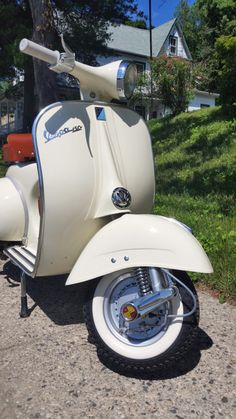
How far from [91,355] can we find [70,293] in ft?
2.96

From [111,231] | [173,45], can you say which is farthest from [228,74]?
[173,45]

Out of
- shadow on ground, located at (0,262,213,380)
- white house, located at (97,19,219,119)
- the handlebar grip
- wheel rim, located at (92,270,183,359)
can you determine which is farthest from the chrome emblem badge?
white house, located at (97,19,219,119)

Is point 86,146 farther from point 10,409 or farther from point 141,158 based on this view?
point 10,409

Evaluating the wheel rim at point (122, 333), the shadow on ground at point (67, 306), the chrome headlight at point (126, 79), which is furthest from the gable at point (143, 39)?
the wheel rim at point (122, 333)

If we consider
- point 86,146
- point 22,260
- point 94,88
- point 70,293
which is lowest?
point 70,293

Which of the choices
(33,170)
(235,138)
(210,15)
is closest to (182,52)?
(210,15)

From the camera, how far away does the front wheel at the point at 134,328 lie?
2.21m

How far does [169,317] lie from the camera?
7.34ft

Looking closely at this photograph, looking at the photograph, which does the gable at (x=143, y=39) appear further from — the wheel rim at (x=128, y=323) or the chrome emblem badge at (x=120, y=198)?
the wheel rim at (x=128, y=323)

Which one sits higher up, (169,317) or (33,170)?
(33,170)

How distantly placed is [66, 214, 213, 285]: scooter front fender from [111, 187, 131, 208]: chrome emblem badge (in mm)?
147

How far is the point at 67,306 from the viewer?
125 inches

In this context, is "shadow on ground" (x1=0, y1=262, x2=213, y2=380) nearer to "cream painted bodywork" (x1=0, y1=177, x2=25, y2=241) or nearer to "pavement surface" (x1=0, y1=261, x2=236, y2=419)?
"pavement surface" (x1=0, y1=261, x2=236, y2=419)

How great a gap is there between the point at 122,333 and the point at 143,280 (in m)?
0.30
